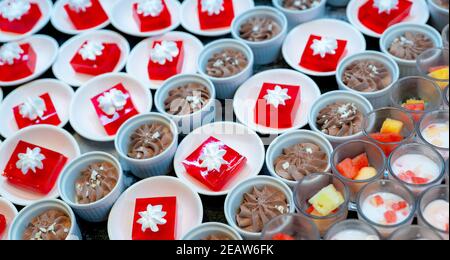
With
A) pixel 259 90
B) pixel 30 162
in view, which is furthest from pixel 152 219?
pixel 259 90

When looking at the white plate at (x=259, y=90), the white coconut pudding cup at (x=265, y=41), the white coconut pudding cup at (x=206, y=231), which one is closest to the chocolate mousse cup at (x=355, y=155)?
the white plate at (x=259, y=90)

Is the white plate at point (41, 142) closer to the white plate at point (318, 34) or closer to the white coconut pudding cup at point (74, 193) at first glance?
the white coconut pudding cup at point (74, 193)

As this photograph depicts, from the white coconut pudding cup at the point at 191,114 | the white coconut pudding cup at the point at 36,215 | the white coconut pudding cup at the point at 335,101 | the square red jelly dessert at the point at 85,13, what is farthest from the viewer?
the square red jelly dessert at the point at 85,13

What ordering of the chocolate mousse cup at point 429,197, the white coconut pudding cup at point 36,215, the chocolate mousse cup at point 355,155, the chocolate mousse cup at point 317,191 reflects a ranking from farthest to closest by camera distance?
the white coconut pudding cup at point 36,215 → the chocolate mousse cup at point 355,155 → the chocolate mousse cup at point 317,191 → the chocolate mousse cup at point 429,197

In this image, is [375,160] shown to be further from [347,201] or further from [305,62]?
[305,62]

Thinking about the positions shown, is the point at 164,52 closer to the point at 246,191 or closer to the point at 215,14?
the point at 215,14
